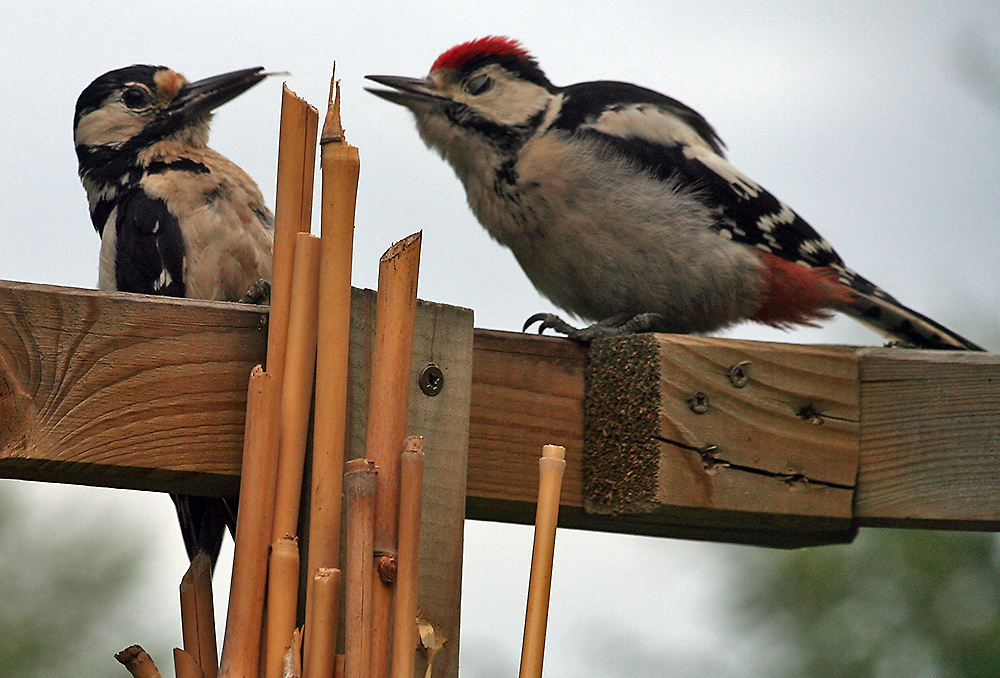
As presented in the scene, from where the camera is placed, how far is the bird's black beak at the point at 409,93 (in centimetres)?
279

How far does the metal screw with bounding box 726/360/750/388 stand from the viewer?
5.19 feet

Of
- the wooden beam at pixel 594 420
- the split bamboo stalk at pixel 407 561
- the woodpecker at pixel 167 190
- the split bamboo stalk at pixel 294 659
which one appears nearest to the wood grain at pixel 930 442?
the wooden beam at pixel 594 420

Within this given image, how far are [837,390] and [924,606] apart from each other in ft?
12.0

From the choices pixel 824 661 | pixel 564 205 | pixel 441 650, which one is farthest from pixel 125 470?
pixel 824 661

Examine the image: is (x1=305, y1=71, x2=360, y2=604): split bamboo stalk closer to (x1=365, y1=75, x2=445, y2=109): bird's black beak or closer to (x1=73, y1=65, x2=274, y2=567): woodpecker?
(x1=73, y1=65, x2=274, y2=567): woodpecker

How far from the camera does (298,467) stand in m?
1.23

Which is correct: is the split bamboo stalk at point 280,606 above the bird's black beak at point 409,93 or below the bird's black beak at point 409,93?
below

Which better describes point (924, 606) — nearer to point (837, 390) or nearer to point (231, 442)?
point (837, 390)

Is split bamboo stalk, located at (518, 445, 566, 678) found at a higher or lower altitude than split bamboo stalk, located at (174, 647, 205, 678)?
higher

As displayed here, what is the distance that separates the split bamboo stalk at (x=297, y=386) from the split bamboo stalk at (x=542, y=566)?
0.26 meters

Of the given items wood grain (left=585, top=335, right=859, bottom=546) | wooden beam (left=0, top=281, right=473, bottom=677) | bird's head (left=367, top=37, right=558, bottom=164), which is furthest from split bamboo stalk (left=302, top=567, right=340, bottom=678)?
bird's head (left=367, top=37, right=558, bottom=164)

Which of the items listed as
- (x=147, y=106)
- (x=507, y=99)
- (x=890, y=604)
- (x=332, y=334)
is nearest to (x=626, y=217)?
(x=507, y=99)

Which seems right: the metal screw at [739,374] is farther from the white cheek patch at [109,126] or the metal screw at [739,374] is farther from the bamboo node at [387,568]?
the white cheek patch at [109,126]

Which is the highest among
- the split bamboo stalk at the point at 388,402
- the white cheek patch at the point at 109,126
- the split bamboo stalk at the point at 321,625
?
the white cheek patch at the point at 109,126
